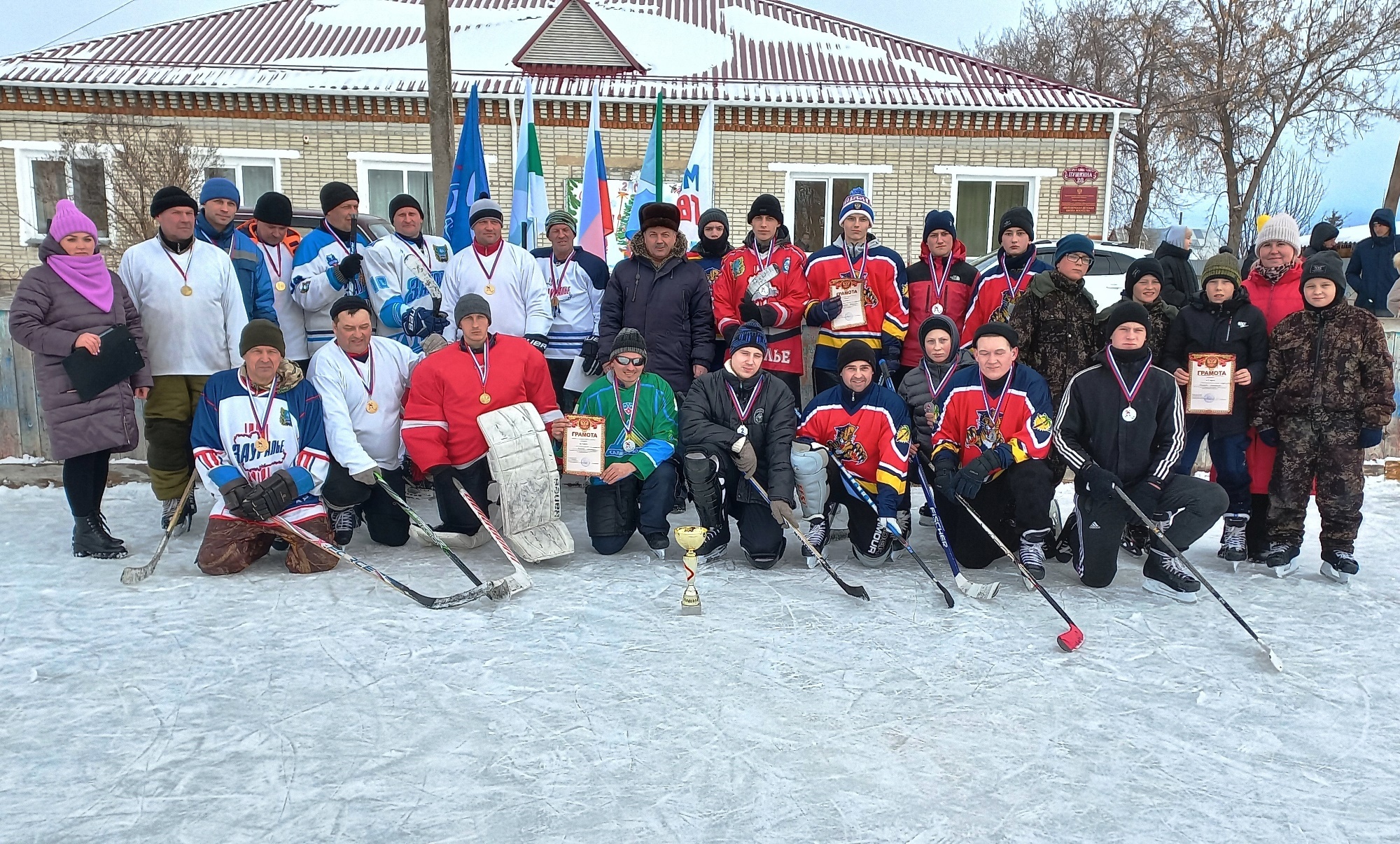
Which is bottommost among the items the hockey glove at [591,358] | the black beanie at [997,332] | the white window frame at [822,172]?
the hockey glove at [591,358]

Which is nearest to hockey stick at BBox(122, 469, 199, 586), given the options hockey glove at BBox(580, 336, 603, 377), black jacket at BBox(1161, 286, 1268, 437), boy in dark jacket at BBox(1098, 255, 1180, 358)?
hockey glove at BBox(580, 336, 603, 377)

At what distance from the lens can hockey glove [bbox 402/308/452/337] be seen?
206 inches

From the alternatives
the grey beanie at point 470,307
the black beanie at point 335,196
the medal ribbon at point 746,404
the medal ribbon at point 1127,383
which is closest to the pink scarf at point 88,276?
the black beanie at point 335,196

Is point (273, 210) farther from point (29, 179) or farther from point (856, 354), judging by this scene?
point (29, 179)

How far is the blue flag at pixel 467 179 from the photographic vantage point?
716cm

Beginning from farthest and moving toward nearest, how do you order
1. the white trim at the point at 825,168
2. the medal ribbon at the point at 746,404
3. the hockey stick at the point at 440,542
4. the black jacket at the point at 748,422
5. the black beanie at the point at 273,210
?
1. the white trim at the point at 825,168
2. the black beanie at the point at 273,210
3. the medal ribbon at the point at 746,404
4. the black jacket at the point at 748,422
5. the hockey stick at the point at 440,542

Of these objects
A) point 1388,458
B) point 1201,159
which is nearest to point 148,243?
point 1388,458

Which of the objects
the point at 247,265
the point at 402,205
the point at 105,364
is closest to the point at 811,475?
the point at 402,205

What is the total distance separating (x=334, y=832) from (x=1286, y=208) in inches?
Result: 1206

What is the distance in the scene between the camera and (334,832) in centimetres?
226

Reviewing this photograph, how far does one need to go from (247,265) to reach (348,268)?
21.2 inches

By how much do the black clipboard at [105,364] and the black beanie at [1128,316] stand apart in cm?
477

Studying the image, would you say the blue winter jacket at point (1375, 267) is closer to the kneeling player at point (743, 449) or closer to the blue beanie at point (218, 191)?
the kneeling player at point (743, 449)

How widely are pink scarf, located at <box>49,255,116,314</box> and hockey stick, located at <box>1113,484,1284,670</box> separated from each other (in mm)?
4893
